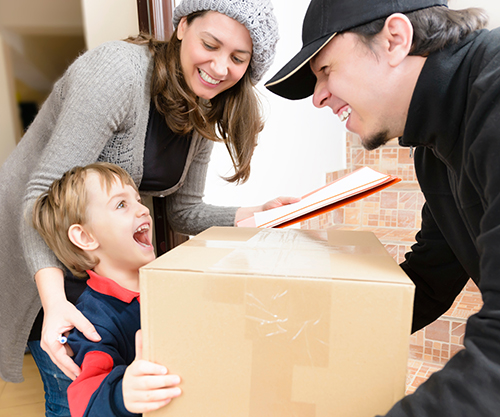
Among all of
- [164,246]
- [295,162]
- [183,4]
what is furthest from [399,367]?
[295,162]

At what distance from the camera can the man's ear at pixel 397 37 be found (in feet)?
2.18

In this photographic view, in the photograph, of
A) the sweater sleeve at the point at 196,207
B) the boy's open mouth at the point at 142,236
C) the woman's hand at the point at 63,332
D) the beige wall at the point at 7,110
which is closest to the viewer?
the woman's hand at the point at 63,332

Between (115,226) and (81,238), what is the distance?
75 millimetres

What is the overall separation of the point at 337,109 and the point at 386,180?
6.9 inches

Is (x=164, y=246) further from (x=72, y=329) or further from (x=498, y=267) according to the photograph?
(x=498, y=267)

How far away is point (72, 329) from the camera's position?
75cm

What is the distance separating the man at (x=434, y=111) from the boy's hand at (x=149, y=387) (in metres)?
0.26

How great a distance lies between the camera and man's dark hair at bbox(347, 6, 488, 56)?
646 millimetres

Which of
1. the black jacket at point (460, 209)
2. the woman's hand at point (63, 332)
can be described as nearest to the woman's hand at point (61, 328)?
the woman's hand at point (63, 332)

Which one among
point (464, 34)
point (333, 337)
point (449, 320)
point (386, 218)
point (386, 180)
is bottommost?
point (449, 320)

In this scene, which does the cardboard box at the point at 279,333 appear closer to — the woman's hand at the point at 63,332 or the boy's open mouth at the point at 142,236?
the woman's hand at the point at 63,332

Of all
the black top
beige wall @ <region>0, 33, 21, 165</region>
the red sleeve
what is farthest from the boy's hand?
beige wall @ <region>0, 33, 21, 165</region>

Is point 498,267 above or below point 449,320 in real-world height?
above

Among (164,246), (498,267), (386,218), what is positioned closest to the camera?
(498,267)
